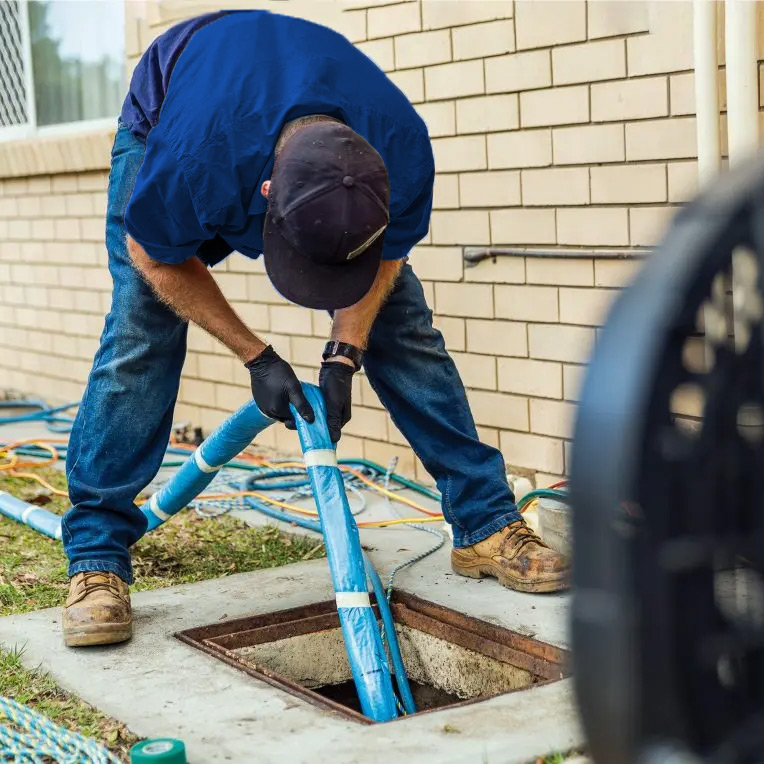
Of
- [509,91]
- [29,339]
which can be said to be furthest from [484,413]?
[29,339]

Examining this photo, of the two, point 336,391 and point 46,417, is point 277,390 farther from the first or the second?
point 46,417

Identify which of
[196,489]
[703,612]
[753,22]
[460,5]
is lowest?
[196,489]

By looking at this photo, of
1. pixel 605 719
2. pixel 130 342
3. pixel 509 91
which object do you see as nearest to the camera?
pixel 605 719

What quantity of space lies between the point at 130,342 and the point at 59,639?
2.75ft

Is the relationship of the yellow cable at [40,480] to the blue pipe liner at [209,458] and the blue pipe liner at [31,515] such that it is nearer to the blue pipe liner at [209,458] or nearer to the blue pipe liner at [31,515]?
the blue pipe liner at [31,515]

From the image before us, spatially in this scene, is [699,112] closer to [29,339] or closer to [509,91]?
[509,91]

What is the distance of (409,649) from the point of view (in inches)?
141

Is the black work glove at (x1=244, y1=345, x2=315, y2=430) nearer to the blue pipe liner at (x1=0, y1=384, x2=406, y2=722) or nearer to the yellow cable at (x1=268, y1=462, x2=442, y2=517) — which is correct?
the blue pipe liner at (x1=0, y1=384, x2=406, y2=722)

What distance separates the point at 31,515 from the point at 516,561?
7.02ft

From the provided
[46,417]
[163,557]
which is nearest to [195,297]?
[163,557]

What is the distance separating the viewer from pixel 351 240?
2.92 meters

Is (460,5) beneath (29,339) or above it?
above

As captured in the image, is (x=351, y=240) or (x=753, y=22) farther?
(x=753, y=22)

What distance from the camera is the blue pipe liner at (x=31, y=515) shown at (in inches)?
183
